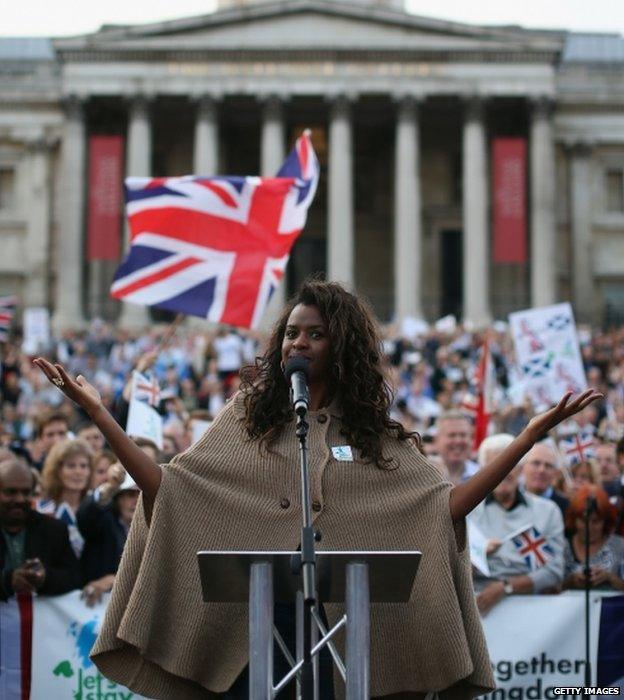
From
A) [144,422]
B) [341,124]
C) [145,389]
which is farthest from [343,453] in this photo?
[341,124]

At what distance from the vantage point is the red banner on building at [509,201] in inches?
1873

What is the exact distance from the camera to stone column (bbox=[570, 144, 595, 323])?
5388 cm

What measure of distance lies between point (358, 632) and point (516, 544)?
4.65 metres

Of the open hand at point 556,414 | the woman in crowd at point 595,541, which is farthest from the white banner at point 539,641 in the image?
the open hand at point 556,414

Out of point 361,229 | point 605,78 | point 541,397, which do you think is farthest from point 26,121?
point 541,397

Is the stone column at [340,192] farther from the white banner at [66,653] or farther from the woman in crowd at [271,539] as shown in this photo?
the woman in crowd at [271,539]

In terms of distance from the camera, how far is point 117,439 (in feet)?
17.3

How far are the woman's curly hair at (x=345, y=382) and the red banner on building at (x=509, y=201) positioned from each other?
42.1 meters

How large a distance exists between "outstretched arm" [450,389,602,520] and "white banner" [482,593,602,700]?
3.64 meters

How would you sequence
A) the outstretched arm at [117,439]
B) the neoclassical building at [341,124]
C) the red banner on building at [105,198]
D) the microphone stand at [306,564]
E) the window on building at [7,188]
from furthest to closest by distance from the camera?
the window on building at [7,188] < the neoclassical building at [341,124] < the red banner on building at [105,198] < the outstretched arm at [117,439] < the microphone stand at [306,564]

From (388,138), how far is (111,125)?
1052 centimetres

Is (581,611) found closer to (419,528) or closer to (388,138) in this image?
(419,528)

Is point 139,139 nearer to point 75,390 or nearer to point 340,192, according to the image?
point 340,192

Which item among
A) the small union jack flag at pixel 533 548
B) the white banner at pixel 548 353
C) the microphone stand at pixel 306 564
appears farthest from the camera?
the white banner at pixel 548 353
